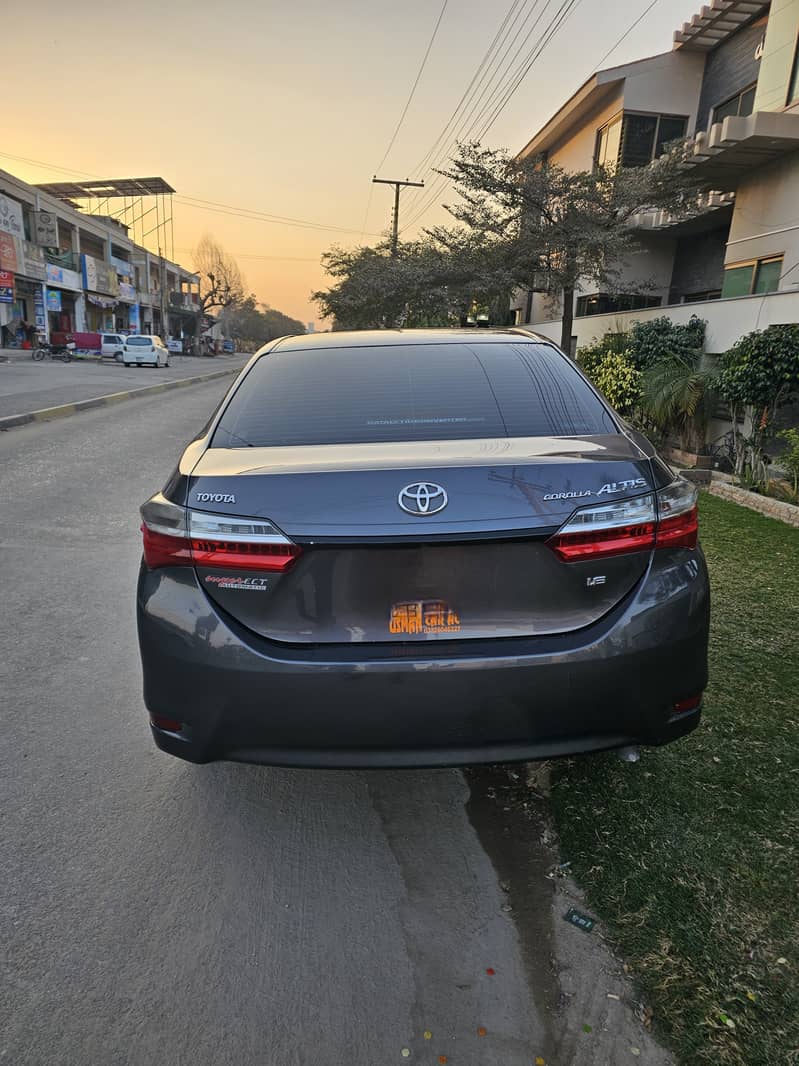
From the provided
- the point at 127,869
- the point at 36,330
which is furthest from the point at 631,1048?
the point at 36,330

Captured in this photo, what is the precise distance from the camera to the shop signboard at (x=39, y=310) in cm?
4412

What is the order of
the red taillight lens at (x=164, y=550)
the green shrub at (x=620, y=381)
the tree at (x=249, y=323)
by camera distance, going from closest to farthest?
the red taillight lens at (x=164, y=550)
the green shrub at (x=620, y=381)
the tree at (x=249, y=323)

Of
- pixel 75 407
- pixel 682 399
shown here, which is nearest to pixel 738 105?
pixel 682 399

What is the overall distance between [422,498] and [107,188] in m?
74.3

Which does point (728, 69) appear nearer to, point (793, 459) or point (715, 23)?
point (715, 23)

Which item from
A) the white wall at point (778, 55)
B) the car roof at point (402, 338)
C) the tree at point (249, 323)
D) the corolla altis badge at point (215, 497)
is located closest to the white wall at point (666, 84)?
A: the white wall at point (778, 55)

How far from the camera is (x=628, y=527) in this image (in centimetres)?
206

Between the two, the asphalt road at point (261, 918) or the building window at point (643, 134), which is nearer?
the asphalt road at point (261, 918)

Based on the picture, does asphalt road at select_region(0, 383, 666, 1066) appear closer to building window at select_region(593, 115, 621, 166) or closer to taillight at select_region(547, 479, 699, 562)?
taillight at select_region(547, 479, 699, 562)

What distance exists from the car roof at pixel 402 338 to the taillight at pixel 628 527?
1245 mm

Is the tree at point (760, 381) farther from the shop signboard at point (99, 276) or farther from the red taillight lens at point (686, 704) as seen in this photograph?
the shop signboard at point (99, 276)

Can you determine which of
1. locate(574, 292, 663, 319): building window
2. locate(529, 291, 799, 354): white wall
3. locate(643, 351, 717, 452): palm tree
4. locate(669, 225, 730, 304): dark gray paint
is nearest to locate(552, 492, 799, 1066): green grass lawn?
locate(643, 351, 717, 452): palm tree

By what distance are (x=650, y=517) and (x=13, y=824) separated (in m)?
2.41

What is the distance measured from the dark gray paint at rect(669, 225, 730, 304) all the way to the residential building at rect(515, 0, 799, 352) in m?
0.04
